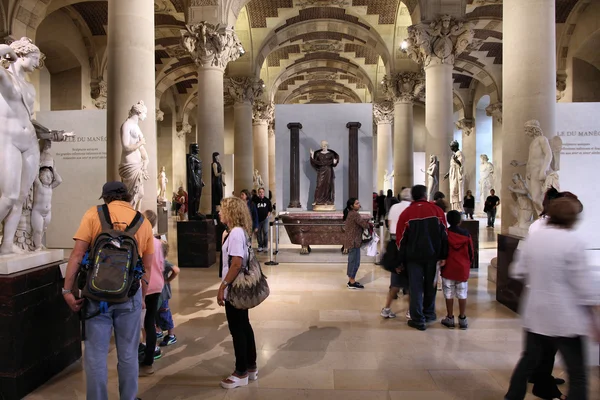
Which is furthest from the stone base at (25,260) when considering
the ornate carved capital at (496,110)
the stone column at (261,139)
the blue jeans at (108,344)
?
the ornate carved capital at (496,110)

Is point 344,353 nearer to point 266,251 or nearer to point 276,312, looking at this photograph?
point 276,312

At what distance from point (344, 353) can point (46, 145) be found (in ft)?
10.8

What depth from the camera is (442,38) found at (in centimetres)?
1221

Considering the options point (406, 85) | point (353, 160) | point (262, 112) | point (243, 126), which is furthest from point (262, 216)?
point (262, 112)

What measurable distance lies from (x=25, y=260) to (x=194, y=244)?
610cm

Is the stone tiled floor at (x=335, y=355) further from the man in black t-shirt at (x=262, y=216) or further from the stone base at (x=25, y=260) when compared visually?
the man in black t-shirt at (x=262, y=216)

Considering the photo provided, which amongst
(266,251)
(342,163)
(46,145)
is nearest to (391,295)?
(46,145)

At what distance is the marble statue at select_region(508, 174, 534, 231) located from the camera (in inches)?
249

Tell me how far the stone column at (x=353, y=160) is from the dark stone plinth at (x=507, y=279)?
879cm

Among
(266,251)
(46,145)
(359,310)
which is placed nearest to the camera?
(46,145)

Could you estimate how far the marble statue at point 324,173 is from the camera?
13844 mm

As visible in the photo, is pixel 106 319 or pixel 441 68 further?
pixel 441 68

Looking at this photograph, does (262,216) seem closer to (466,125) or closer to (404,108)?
(404,108)

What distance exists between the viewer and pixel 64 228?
33.8ft
